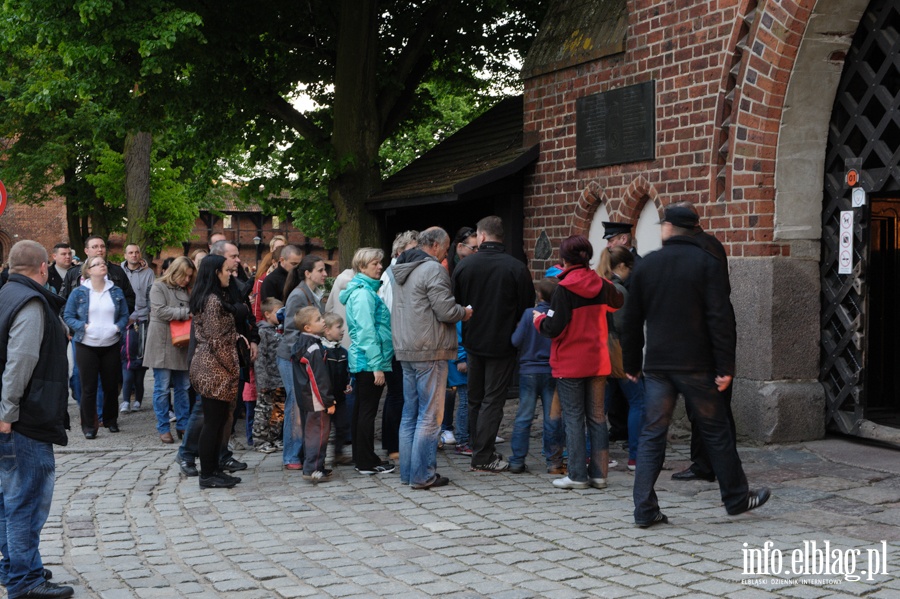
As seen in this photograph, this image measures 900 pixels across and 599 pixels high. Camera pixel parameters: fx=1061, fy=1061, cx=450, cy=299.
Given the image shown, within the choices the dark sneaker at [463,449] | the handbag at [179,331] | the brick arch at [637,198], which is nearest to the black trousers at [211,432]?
the handbag at [179,331]

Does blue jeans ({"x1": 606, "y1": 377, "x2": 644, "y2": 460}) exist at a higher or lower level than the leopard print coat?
lower

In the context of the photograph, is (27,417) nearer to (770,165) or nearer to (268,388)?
(268,388)

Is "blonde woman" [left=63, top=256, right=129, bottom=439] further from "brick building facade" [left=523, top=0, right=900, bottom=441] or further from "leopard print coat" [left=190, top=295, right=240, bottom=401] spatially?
"brick building facade" [left=523, top=0, right=900, bottom=441]

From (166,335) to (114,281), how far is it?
5.25 ft

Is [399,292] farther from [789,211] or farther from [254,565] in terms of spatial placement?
[789,211]

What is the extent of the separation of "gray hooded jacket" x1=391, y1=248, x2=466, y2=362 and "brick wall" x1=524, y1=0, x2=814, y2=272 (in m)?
3.06

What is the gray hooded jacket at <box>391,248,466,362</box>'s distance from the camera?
25.9 ft

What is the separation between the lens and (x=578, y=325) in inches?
300

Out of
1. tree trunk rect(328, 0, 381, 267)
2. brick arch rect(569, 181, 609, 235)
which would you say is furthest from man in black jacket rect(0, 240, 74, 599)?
tree trunk rect(328, 0, 381, 267)

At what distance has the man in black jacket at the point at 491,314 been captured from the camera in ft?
27.5

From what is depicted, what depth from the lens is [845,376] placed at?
9.26 meters

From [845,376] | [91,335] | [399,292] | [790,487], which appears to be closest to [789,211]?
[845,376]

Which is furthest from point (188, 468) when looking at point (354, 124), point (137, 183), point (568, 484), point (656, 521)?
point (137, 183)

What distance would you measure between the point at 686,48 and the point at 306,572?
658 centimetres
